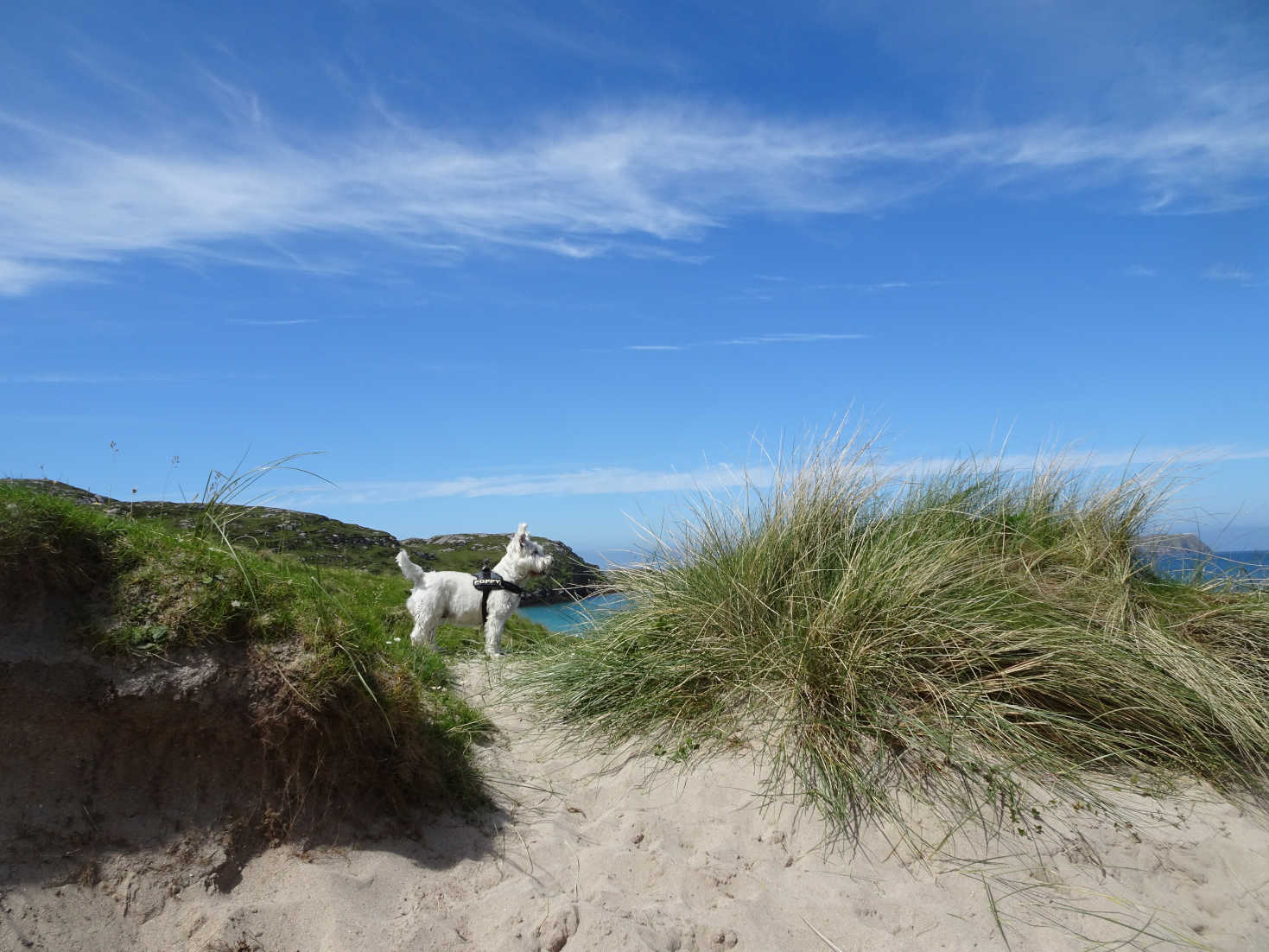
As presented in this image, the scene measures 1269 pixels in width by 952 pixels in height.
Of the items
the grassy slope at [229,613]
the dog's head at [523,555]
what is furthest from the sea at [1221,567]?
the grassy slope at [229,613]

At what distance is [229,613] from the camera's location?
4.13 m

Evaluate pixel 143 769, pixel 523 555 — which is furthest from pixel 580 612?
pixel 143 769

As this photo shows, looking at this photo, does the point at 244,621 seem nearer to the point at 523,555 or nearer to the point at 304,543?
the point at 304,543

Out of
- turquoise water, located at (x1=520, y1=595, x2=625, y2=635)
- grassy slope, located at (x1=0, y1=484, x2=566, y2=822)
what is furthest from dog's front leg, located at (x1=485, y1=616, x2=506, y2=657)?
grassy slope, located at (x1=0, y1=484, x2=566, y2=822)

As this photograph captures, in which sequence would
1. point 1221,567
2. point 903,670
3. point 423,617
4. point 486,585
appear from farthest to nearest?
1. point 486,585
2. point 423,617
3. point 1221,567
4. point 903,670

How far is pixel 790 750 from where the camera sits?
17.3 feet

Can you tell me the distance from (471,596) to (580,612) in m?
1.14

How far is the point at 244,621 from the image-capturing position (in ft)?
13.7

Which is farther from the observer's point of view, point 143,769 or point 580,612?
point 580,612

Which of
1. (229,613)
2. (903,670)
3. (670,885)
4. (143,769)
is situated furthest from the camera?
(903,670)

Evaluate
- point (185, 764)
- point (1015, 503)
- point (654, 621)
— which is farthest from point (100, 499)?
point (1015, 503)

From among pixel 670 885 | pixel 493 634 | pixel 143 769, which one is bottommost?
pixel 670 885

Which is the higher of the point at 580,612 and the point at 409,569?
the point at 409,569

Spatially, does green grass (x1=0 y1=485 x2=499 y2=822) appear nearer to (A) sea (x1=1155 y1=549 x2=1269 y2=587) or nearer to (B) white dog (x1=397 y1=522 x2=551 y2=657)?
(B) white dog (x1=397 y1=522 x2=551 y2=657)
